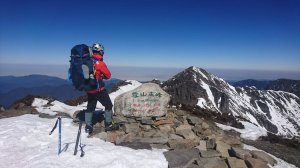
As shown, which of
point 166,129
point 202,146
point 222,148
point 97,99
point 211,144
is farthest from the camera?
point 166,129

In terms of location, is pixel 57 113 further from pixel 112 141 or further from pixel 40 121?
pixel 112 141

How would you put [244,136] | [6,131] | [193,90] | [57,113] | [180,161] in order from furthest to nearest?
[193,90] < [244,136] < [57,113] < [6,131] < [180,161]

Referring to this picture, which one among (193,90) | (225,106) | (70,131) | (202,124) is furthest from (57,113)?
(225,106)

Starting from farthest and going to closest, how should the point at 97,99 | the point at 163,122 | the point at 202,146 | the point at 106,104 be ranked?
the point at 163,122
the point at 106,104
the point at 97,99
the point at 202,146

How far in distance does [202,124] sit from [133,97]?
13.8 feet

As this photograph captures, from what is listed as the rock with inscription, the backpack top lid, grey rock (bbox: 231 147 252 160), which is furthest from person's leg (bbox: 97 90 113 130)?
grey rock (bbox: 231 147 252 160)

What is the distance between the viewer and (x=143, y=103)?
15945 mm

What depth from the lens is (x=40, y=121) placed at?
621 inches

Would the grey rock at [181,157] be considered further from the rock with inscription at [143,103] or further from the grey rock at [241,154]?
the rock with inscription at [143,103]

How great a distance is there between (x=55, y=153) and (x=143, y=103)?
6.19 m

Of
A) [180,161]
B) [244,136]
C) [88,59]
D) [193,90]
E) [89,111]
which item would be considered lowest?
[193,90]

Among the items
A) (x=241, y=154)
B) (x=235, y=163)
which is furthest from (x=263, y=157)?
(x=235, y=163)

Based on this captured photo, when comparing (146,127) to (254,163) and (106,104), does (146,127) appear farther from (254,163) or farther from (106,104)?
(254,163)

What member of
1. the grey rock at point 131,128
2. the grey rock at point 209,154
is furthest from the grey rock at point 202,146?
the grey rock at point 131,128
